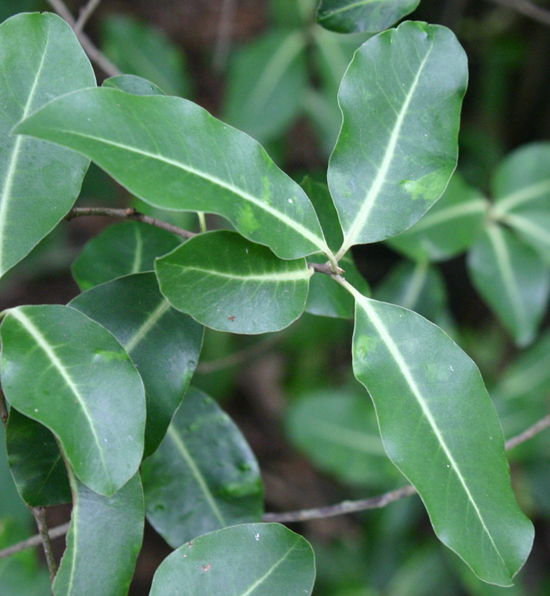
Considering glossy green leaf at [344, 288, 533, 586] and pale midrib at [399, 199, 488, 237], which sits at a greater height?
glossy green leaf at [344, 288, 533, 586]

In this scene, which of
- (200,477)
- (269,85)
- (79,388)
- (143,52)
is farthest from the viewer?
(143,52)

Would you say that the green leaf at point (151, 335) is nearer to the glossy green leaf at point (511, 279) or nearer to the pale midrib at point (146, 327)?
the pale midrib at point (146, 327)

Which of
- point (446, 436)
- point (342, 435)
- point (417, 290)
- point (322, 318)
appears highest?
point (446, 436)

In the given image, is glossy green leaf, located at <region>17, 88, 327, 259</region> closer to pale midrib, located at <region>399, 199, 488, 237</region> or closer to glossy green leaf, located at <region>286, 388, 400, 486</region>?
pale midrib, located at <region>399, 199, 488, 237</region>

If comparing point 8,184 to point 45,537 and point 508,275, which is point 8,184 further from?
point 508,275

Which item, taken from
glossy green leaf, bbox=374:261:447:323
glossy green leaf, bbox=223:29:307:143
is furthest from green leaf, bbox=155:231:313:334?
glossy green leaf, bbox=223:29:307:143

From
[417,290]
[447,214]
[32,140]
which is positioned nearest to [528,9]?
[447,214]

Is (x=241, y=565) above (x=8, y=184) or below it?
below
